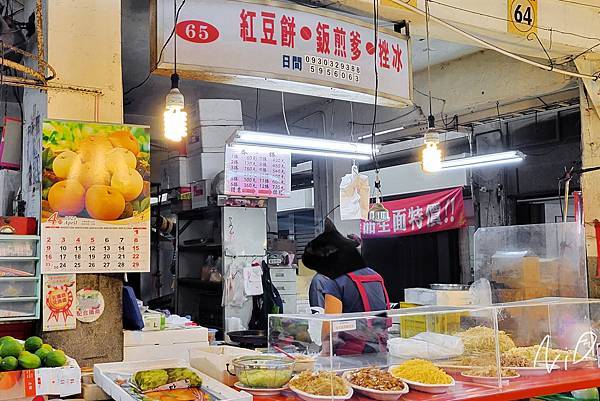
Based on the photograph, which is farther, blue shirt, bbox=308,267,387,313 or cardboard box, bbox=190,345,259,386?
blue shirt, bbox=308,267,387,313

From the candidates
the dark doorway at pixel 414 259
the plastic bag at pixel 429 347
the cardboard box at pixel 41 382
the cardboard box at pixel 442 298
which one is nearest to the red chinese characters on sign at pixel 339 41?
the plastic bag at pixel 429 347

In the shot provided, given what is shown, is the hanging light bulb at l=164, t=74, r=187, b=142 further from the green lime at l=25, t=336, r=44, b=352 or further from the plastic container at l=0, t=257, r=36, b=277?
the green lime at l=25, t=336, r=44, b=352

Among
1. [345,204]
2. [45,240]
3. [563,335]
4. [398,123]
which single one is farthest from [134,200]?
[398,123]

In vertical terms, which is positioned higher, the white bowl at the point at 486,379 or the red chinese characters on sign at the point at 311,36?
the red chinese characters on sign at the point at 311,36

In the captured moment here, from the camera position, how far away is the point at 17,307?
3.78 m

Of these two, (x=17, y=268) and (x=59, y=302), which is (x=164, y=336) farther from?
(x=17, y=268)

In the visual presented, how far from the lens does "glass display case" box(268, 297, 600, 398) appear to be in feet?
11.2

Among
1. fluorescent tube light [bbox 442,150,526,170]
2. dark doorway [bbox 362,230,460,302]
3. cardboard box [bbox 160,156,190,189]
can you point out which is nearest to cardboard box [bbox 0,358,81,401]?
fluorescent tube light [bbox 442,150,526,170]

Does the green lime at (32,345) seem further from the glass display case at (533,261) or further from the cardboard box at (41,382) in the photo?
the glass display case at (533,261)

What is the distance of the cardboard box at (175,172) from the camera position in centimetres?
863

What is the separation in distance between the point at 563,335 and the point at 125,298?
10.5 feet

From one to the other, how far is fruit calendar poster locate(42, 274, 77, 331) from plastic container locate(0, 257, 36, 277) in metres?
0.10

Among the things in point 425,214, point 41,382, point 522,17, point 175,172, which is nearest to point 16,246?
point 41,382

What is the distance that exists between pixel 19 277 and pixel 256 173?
4.31m
